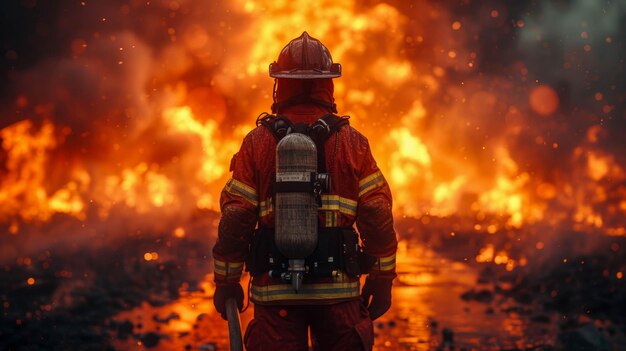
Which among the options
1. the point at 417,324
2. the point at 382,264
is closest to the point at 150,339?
the point at 417,324

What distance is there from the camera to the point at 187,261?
79.1 ft

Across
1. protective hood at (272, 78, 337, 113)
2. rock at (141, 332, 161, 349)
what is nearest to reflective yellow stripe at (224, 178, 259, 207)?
protective hood at (272, 78, 337, 113)

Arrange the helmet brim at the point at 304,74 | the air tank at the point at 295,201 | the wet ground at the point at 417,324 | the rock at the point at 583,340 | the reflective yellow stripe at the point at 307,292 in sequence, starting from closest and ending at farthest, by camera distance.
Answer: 1. the air tank at the point at 295,201
2. the reflective yellow stripe at the point at 307,292
3. the helmet brim at the point at 304,74
4. the rock at the point at 583,340
5. the wet ground at the point at 417,324

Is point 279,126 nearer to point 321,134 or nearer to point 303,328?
point 321,134

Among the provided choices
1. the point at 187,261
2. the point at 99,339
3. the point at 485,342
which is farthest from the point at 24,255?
the point at 485,342

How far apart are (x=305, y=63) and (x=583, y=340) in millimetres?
6083

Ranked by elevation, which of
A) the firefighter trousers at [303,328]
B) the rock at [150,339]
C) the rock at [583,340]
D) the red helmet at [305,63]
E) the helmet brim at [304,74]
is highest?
the red helmet at [305,63]

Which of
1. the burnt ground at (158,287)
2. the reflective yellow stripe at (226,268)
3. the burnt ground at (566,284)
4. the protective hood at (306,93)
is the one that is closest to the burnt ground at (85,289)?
the burnt ground at (158,287)

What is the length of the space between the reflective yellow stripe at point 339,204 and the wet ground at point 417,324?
5.19 metres

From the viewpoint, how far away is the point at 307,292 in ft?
13.8

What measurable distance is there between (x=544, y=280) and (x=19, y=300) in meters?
10.5

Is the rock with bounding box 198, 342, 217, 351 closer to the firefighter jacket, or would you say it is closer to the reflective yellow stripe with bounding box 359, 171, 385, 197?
the firefighter jacket

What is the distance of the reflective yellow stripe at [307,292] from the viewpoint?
4.19m

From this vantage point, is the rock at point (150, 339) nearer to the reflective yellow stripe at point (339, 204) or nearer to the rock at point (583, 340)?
the rock at point (583, 340)
